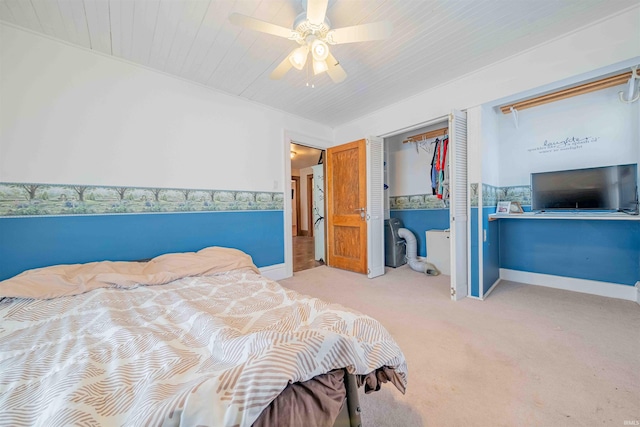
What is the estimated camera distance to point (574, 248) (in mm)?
2727

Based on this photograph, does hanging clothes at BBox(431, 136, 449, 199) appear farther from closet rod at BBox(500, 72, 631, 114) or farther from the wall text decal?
the wall text decal

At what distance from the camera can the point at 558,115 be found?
2.83 m

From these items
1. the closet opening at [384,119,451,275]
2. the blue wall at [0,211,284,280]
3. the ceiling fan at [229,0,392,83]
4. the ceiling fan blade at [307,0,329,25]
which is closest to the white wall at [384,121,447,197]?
the closet opening at [384,119,451,275]

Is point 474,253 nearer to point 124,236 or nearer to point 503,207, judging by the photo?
point 503,207

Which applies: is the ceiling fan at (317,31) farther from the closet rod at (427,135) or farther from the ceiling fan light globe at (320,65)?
the closet rod at (427,135)

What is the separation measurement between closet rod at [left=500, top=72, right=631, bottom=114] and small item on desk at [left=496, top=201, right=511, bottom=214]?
3.85 ft

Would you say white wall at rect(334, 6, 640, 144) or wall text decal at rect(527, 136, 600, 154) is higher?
white wall at rect(334, 6, 640, 144)

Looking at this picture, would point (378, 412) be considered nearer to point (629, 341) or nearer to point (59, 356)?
point (59, 356)

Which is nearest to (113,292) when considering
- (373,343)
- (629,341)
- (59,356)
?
(59,356)

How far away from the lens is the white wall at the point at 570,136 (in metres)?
2.47

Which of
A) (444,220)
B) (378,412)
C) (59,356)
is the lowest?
(378,412)

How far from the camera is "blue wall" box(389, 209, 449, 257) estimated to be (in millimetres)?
3898

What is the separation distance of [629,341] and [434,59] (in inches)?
109

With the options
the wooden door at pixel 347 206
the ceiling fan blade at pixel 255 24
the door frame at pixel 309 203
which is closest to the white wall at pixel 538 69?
the wooden door at pixel 347 206
